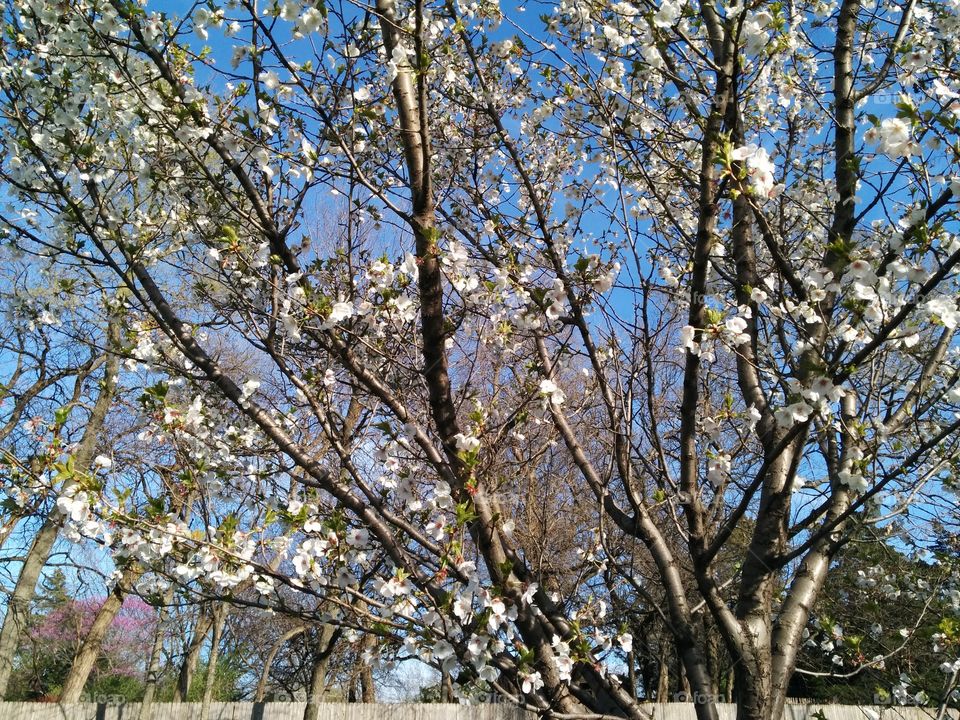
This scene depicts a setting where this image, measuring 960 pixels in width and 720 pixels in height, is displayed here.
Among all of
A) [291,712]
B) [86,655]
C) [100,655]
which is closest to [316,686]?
[291,712]

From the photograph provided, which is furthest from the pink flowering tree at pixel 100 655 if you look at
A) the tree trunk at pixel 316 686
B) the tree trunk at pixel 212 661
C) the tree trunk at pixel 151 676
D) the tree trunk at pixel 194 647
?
the tree trunk at pixel 316 686

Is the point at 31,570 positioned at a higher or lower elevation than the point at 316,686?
higher

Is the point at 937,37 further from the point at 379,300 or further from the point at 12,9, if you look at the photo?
the point at 12,9

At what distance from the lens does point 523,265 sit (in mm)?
2975

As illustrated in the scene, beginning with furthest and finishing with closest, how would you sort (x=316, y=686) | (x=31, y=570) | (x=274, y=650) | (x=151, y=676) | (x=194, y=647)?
(x=274, y=650)
(x=31, y=570)
(x=194, y=647)
(x=151, y=676)
(x=316, y=686)

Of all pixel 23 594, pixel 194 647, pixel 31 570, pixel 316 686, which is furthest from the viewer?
pixel 31 570

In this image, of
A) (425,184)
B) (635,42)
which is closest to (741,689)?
(425,184)

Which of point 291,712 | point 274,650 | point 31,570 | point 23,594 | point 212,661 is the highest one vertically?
point 31,570

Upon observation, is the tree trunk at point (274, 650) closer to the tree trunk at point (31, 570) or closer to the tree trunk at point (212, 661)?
the tree trunk at point (212, 661)

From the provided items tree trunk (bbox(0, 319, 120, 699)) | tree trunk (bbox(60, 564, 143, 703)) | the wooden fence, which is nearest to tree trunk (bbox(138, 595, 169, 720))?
the wooden fence

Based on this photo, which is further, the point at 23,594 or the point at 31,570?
the point at 31,570

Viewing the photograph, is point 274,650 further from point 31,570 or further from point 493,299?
point 493,299

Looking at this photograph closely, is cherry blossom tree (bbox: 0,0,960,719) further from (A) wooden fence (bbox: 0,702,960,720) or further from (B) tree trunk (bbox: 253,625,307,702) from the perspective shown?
(B) tree trunk (bbox: 253,625,307,702)

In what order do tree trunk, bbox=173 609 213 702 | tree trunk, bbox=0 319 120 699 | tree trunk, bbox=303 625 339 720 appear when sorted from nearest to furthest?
tree trunk, bbox=303 625 339 720 < tree trunk, bbox=173 609 213 702 < tree trunk, bbox=0 319 120 699
